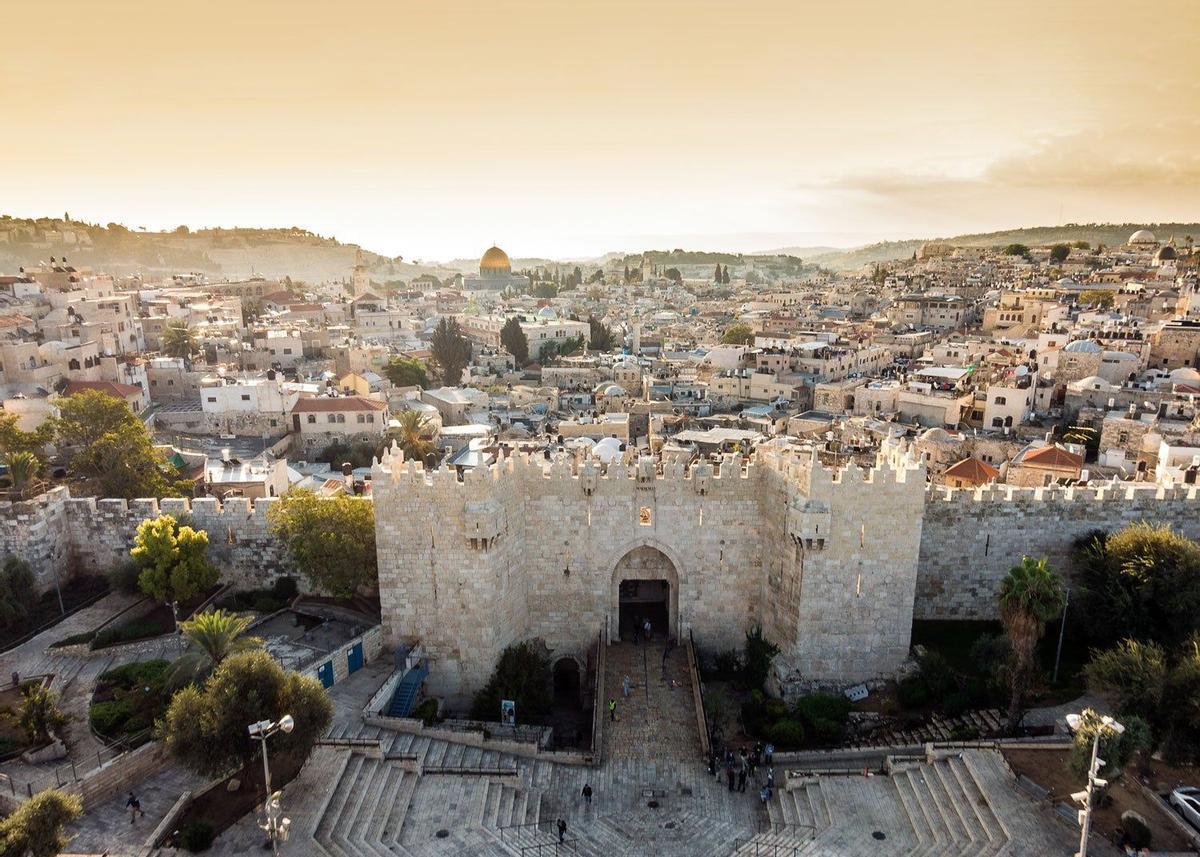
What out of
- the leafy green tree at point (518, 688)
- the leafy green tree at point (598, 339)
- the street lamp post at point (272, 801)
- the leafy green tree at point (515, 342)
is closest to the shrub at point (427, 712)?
the leafy green tree at point (518, 688)

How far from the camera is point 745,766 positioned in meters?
19.4

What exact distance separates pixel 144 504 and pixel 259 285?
86.3 m

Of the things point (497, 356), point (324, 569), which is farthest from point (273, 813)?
point (497, 356)

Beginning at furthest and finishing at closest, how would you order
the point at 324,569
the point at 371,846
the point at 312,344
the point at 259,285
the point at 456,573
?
the point at 259,285, the point at 312,344, the point at 324,569, the point at 456,573, the point at 371,846

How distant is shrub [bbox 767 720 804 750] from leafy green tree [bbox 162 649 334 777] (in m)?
11.5

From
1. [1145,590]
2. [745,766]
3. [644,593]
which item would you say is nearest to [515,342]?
[644,593]

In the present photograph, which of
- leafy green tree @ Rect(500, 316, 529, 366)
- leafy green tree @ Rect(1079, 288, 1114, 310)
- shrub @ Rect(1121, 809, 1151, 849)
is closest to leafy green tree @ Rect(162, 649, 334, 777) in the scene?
shrub @ Rect(1121, 809, 1151, 849)

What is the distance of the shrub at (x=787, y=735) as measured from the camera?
66.8 ft

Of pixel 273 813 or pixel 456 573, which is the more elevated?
pixel 456 573

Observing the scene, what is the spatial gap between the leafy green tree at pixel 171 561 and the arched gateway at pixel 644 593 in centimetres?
1269

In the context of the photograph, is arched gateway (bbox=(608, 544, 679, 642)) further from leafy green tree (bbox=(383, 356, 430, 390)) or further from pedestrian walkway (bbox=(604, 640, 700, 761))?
leafy green tree (bbox=(383, 356, 430, 390))

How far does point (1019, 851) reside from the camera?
15195 mm

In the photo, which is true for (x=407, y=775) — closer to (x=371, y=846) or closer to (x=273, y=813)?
(x=371, y=846)

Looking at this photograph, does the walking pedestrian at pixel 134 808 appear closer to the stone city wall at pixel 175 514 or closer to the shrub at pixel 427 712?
the shrub at pixel 427 712
